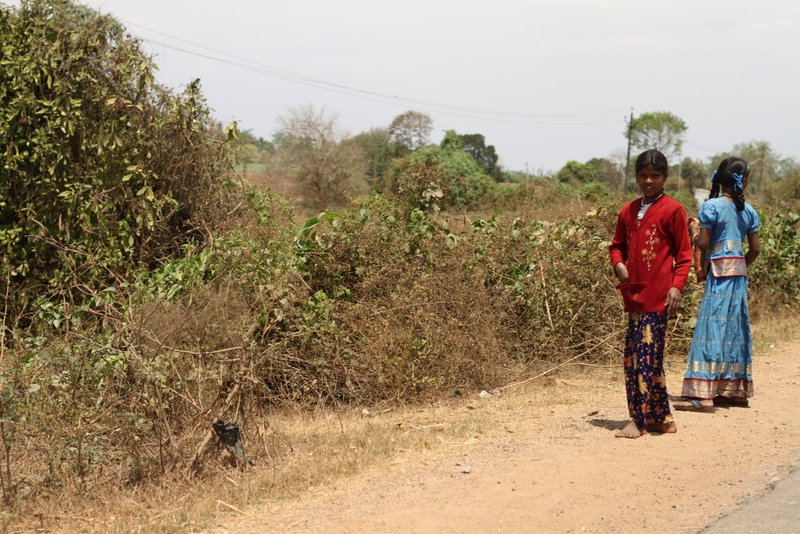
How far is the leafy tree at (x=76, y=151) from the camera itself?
860 cm

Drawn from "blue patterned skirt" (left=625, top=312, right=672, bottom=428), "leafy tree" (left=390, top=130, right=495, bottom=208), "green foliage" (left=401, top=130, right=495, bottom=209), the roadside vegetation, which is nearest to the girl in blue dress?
"blue patterned skirt" (left=625, top=312, right=672, bottom=428)

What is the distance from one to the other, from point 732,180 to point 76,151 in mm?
6297

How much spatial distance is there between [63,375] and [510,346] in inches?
178

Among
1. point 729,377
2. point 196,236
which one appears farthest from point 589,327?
point 196,236

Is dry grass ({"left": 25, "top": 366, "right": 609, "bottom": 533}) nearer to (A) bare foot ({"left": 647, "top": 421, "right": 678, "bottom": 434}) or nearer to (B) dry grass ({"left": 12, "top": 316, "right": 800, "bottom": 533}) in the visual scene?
(B) dry grass ({"left": 12, "top": 316, "right": 800, "bottom": 533})

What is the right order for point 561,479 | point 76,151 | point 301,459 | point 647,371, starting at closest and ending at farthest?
1. point 561,479
2. point 301,459
3. point 647,371
4. point 76,151

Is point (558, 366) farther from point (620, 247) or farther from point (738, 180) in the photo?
point (738, 180)

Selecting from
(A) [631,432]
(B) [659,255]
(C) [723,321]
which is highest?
(B) [659,255]

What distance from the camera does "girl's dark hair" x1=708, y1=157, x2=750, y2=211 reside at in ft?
22.8

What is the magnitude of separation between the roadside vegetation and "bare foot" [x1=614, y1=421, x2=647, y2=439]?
1.92 meters

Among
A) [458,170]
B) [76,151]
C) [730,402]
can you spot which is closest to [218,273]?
[76,151]

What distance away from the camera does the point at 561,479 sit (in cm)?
515

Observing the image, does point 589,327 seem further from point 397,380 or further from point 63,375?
point 63,375

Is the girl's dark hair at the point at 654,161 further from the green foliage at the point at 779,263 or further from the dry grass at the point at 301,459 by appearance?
the green foliage at the point at 779,263
